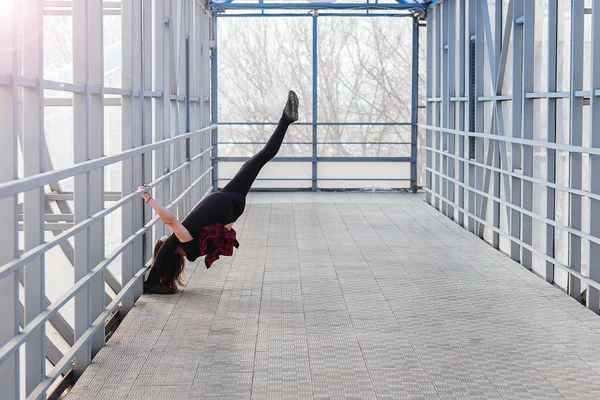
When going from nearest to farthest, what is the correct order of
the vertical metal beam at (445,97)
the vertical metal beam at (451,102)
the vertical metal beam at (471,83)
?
the vertical metal beam at (471,83) < the vertical metal beam at (451,102) < the vertical metal beam at (445,97)

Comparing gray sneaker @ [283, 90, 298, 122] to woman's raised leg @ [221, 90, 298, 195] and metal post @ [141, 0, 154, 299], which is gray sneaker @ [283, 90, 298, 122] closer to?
woman's raised leg @ [221, 90, 298, 195]

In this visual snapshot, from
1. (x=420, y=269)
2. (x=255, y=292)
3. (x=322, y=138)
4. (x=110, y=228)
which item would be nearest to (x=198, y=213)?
(x=255, y=292)

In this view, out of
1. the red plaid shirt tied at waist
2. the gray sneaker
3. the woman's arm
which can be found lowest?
the red plaid shirt tied at waist

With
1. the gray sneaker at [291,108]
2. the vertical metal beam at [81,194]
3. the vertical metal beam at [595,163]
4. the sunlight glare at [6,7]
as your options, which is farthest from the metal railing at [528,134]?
the sunlight glare at [6,7]

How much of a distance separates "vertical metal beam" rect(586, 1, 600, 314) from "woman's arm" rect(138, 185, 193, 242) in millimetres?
3025

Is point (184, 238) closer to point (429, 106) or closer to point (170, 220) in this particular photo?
point (170, 220)

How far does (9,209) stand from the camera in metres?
4.03

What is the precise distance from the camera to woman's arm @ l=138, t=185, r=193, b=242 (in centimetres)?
730

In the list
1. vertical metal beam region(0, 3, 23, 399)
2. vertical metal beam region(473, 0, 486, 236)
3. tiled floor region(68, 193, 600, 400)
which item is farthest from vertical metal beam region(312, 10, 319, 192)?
vertical metal beam region(0, 3, 23, 399)

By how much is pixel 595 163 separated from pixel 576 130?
0.58 meters

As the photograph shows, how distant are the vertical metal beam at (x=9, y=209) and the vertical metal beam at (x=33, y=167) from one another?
1.20ft

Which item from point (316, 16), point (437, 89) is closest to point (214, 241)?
point (437, 89)

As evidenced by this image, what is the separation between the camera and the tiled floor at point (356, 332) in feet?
17.0

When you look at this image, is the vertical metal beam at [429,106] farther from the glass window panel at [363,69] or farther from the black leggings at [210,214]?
the black leggings at [210,214]
